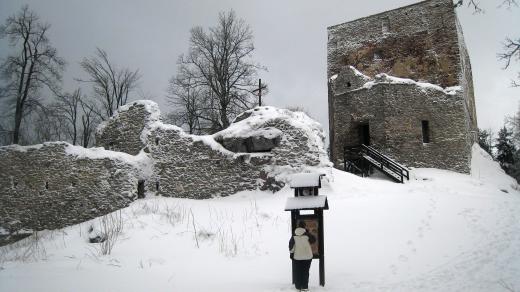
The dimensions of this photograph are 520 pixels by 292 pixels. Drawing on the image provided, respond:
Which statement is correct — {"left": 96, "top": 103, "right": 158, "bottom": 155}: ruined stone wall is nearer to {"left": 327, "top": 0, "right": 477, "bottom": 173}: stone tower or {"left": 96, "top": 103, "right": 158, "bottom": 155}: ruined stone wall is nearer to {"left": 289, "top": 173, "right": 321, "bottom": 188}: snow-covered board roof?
{"left": 289, "top": 173, "right": 321, "bottom": 188}: snow-covered board roof

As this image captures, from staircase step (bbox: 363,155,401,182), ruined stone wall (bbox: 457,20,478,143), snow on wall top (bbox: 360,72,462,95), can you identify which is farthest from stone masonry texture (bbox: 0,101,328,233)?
ruined stone wall (bbox: 457,20,478,143)

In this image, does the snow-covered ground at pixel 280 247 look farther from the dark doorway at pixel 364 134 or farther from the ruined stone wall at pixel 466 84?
the ruined stone wall at pixel 466 84

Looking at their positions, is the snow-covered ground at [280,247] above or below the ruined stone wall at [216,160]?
below

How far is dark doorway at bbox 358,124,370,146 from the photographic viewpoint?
67.1ft

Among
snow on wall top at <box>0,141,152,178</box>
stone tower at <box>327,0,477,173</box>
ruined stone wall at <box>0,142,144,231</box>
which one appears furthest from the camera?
stone tower at <box>327,0,477,173</box>

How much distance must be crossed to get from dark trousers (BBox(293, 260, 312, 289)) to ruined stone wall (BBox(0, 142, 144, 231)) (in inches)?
334

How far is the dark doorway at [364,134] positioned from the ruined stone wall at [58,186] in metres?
11.9

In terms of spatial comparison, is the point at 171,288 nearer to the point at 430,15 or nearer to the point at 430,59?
the point at 430,59

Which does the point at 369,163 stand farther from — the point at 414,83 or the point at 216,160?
the point at 216,160

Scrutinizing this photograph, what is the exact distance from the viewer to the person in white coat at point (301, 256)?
6.46m

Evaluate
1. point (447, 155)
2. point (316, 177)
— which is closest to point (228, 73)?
point (447, 155)

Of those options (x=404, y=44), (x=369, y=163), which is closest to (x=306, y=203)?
(x=369, y=163)

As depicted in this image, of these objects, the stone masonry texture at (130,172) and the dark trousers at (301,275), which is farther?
the stone masonry texture at (130,172)

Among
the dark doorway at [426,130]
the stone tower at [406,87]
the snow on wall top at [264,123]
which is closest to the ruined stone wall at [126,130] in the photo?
the snow on wall top at [264,123]
